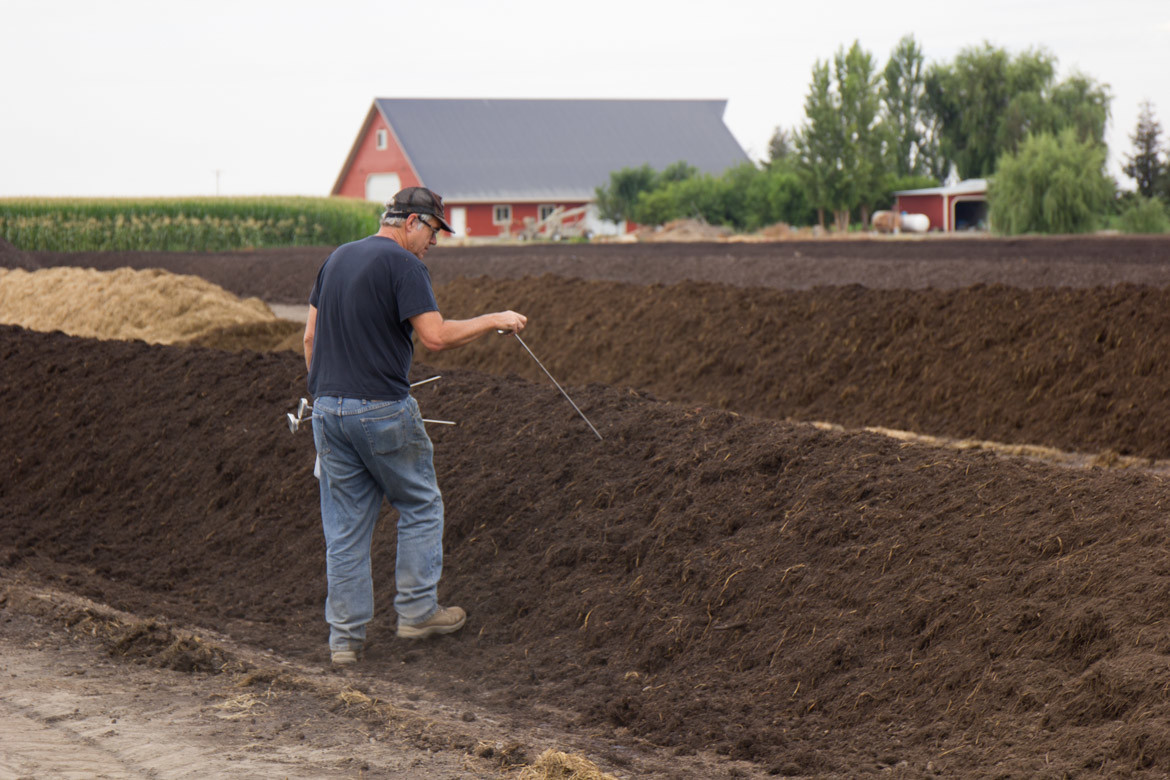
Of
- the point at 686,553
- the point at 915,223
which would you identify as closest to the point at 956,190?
the point at 915,223

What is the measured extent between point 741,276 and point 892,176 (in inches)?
1414

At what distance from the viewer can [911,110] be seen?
6769 cm

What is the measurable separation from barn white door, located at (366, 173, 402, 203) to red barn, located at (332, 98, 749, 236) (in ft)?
0.21

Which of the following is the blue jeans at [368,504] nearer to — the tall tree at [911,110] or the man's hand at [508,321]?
the man's hand at [508,321]

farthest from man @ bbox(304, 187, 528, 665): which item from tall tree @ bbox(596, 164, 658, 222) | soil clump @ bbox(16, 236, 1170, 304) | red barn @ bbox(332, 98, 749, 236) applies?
tall tree @ bbox(596, 164, 658, 222)

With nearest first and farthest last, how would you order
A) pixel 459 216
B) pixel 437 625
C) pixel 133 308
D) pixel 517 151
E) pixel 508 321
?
pixel 508 321 → pixel 437 625 → pixel 133 308 → pixel 459 216 → pixel 517 151

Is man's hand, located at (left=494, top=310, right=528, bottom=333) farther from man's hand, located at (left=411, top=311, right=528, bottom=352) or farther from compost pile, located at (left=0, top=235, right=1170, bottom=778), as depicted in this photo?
compost pile, located at (left=0, top=235, right=1170, bottom=778)

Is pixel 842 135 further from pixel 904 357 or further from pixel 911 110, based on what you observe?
pixel 904 357

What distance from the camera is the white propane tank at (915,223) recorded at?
51.6 m

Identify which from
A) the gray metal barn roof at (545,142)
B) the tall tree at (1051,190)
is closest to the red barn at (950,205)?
the tall tree at (1051,190)

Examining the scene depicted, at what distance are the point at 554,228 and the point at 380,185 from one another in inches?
473

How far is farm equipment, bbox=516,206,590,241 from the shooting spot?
5253 cm

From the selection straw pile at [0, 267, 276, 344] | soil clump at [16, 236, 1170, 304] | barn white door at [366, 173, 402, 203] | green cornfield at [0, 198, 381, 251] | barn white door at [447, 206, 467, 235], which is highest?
barn white door at [366, 173, 402, 203]

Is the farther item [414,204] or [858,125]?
[858,125]
